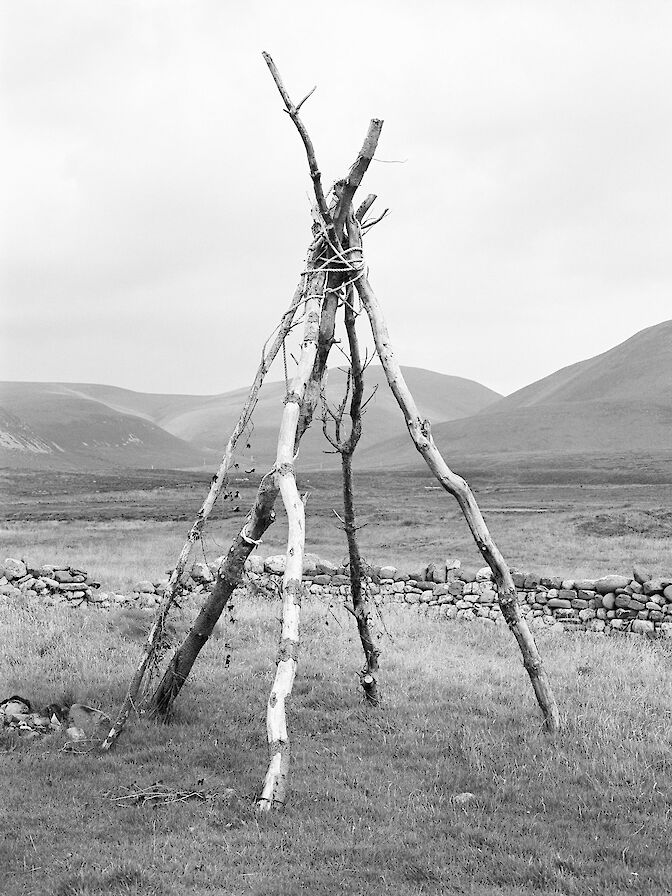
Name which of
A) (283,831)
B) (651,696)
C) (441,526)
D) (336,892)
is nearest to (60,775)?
(283,831)

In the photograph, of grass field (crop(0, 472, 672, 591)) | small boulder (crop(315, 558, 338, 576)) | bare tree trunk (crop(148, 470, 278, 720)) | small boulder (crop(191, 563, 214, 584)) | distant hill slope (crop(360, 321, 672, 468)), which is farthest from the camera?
distant hill slope (crop(360, 321, 672, 468))

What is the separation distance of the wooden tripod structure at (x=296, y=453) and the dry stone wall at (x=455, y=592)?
18.6 ft

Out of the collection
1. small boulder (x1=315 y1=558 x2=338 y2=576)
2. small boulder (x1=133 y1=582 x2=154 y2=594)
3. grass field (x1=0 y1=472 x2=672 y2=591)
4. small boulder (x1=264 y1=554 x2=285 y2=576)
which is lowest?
grass field (x1=0 y1=472 x2=672 y2=591)

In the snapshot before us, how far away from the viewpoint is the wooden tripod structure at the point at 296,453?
22.6 ft

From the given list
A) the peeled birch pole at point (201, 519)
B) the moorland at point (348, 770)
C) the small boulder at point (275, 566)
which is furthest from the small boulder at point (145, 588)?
the peeled birch pole at point (201, 519)

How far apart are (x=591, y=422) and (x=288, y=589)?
14217cm

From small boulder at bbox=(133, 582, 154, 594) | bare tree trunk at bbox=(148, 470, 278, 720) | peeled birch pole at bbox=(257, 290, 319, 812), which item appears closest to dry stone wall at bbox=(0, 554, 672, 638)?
small boulder at bbox=(133, 582, 154, 594)

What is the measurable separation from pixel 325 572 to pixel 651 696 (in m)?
10.4

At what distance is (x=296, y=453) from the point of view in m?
7.18

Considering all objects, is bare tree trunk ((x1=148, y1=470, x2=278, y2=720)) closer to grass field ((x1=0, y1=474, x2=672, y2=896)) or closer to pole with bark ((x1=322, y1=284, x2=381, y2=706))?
grass field ((x1=0, y1=474, x2=672, y2=896))

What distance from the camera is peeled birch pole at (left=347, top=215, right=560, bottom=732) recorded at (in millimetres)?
7336

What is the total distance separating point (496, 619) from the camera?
15.3 meters

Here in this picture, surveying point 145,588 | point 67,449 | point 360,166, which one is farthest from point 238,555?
point 67,449

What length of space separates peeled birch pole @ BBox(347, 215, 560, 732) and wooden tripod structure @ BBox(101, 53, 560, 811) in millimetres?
12
